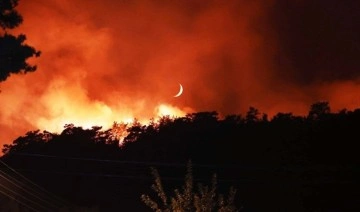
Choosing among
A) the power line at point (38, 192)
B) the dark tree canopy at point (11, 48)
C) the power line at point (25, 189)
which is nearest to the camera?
the dark tree canopy at point (11, 48)

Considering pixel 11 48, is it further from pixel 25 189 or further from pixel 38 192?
pixel 38 192

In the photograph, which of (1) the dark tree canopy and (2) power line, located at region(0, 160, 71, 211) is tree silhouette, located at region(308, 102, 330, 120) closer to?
(2) power line, located at region(0, 160, 71, 211)

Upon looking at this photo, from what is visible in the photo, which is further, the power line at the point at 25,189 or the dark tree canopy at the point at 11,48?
the power line at the point at 25,189

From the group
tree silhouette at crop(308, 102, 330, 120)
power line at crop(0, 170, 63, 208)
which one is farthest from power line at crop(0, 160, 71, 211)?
tree silhouette at crop(308, 102, 330, 120)

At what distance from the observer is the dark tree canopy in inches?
927

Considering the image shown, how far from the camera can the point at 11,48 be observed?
23594 mm

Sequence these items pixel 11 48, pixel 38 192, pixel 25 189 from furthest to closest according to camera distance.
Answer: pixel 38 192 < pixel 25 189 < pixel 11 48

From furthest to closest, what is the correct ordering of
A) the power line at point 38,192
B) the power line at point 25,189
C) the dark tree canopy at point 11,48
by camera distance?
the power line at point 38,192, the power line at point 25,189, the dark tree canopy at point 11,48

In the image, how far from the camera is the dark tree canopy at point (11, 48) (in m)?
23.5

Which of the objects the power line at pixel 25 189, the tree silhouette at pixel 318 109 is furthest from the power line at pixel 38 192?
the tree silhouette at pixel 318 109

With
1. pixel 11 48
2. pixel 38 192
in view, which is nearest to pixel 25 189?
pixel 38 192

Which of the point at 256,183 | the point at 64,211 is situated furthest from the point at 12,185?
the point at 256,183

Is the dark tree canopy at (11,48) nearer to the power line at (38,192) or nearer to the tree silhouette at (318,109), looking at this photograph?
the power line at (38,192)

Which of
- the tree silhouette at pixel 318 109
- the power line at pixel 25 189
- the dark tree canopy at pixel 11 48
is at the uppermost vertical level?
the tree silhouette at pixel 318 109
